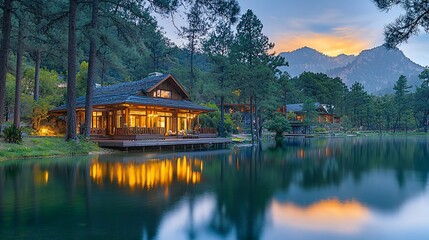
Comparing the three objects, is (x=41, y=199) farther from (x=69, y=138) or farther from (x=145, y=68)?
(x=145, y=68)

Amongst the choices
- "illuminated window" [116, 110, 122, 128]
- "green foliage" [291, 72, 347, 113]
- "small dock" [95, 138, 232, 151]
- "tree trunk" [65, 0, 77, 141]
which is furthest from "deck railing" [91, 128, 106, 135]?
"green foliage" [291, 72, 347, 113]

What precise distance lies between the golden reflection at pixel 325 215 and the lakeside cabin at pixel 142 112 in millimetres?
17978

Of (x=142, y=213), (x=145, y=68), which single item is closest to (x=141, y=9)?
(x=142, y=213)

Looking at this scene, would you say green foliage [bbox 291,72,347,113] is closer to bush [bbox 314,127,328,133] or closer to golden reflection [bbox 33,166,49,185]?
bush [bbox 314,127,328,133]

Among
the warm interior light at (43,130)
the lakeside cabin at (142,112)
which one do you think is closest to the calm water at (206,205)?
the lakeside cabin at (142,112)

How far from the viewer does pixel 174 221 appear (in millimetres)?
6551

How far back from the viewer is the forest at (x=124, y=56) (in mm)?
20578

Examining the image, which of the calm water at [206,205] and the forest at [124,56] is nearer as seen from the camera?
the calm water at [206,205]

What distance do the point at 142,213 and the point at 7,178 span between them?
6.67 metres

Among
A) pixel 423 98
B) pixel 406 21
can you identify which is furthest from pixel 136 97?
pixel 423 98

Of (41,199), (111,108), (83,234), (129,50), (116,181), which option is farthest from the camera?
(111,108)

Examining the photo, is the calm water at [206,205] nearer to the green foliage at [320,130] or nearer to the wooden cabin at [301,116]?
the wooden cabin at [301,116]

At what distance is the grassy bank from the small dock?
1319mm

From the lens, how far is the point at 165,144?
2542 cm
